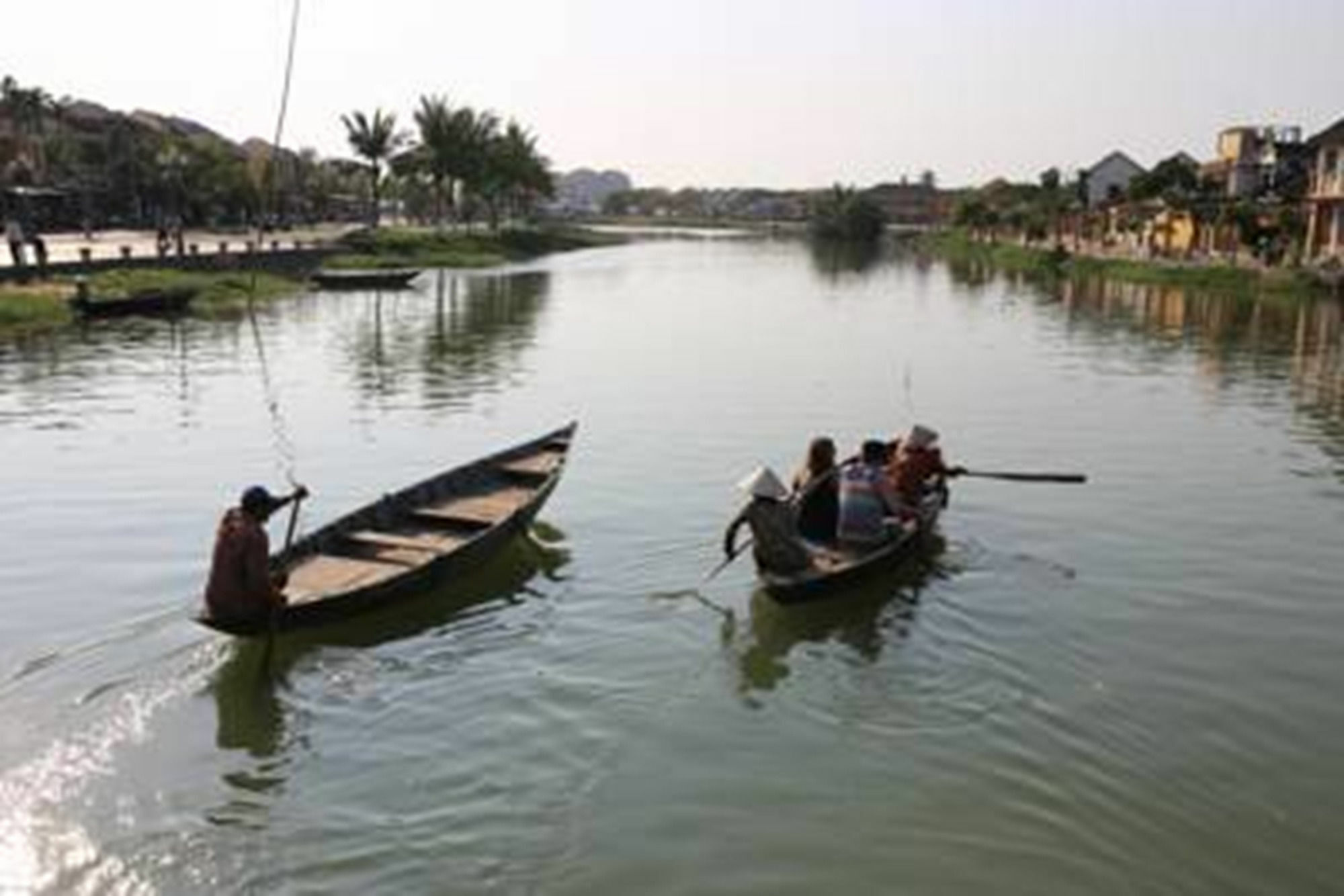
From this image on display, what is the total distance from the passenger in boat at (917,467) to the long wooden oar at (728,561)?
77.0 inches

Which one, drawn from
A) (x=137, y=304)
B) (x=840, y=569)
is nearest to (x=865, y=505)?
(x=840, y=569)

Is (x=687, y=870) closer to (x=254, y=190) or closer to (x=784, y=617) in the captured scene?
(x=784, y=617)

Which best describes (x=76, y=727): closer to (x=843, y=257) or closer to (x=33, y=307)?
(x=33, y=307)

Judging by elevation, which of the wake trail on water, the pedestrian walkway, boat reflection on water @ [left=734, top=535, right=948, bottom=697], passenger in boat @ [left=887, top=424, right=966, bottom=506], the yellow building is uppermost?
the yellow building

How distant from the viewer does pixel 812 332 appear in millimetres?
46375

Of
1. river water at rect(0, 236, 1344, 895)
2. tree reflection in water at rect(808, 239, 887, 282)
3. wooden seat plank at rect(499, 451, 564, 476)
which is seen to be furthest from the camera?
tree reflection in water at rect(808, 239, 887, 282)

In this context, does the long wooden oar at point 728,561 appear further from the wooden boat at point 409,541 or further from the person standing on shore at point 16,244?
the person standing on shore at point 16,244

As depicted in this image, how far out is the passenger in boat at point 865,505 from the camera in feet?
49.7

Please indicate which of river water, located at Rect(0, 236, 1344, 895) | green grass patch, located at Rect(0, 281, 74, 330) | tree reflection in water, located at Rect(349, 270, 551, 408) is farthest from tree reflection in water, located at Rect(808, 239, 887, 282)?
river water, located at Rect(0, 236, 1344, 895)

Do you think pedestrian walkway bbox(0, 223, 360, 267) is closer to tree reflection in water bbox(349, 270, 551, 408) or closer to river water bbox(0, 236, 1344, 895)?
tree reflection in water bbox(349, 270, 551, 408)

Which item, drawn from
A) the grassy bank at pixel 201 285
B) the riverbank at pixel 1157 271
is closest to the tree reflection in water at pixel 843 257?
the riverbank at pixel 1157 271

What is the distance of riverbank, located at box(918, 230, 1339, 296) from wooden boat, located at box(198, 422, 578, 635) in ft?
151

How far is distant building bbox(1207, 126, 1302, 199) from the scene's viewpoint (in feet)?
289

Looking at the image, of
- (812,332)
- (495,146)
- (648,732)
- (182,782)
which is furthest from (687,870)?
(495,146)
